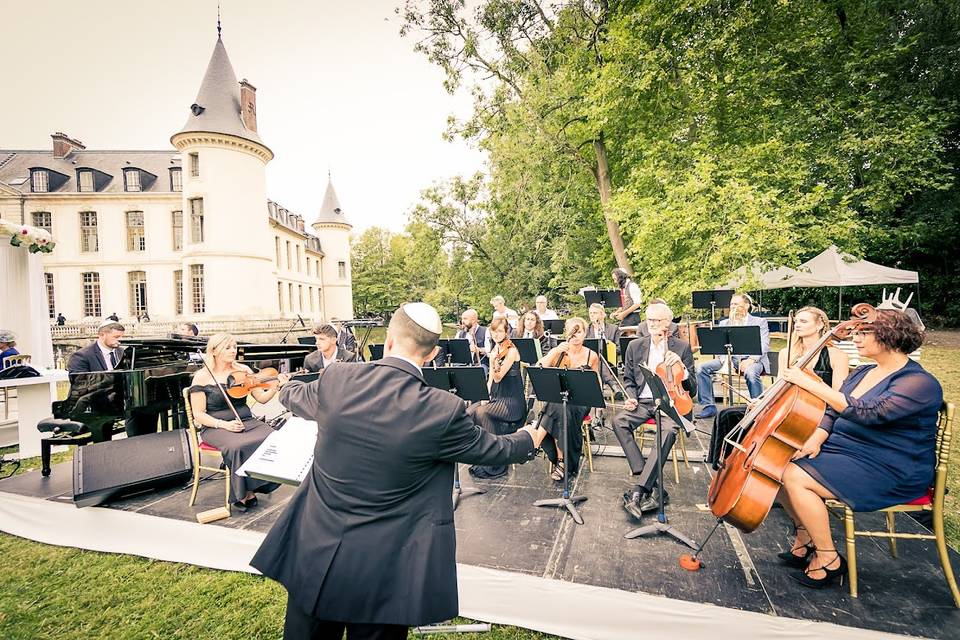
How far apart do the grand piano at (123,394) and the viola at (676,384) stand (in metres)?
5.04

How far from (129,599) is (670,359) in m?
4.92

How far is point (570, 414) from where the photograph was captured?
475cm

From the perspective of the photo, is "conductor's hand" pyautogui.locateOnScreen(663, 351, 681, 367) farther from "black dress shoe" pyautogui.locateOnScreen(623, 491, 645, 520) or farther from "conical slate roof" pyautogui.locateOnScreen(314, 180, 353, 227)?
"conical slate roof" pyautogui.locateOnScreen(314, 180, 353, 227)

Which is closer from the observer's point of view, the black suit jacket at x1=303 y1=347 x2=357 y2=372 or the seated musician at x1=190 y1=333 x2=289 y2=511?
the seated musician at x1=190 y1=333 x2=289 y2=511

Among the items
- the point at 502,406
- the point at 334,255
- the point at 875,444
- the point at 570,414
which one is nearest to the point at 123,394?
the point at 502,406

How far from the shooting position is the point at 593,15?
1229 centimetres

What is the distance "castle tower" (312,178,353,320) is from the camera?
46.4m

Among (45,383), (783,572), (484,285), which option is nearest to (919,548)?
(783,572)

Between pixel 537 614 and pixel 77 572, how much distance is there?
12.5 feet

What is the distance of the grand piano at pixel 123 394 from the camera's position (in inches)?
189

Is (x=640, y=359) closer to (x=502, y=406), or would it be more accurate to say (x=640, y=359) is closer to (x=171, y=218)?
(x=502, y=406)

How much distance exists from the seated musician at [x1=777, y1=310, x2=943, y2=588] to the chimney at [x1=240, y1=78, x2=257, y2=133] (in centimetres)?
3167

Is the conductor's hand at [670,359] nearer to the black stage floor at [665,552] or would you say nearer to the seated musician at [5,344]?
the black stage floor at [665,552]

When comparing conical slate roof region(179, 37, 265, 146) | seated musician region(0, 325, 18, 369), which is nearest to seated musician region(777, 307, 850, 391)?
seated musician region(0, 325, 18, 369)
